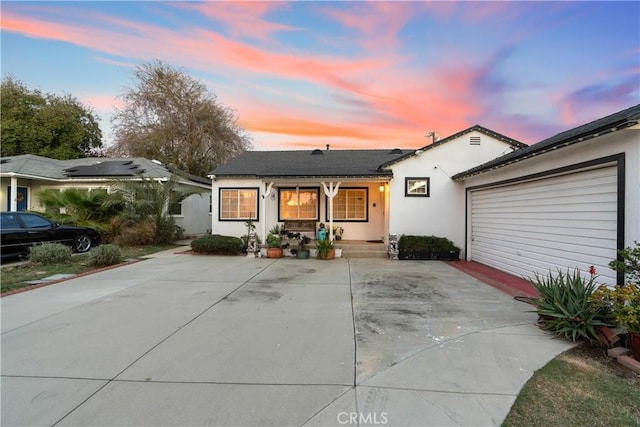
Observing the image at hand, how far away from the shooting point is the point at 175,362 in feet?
10.6

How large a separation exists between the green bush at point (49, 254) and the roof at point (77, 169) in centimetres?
683

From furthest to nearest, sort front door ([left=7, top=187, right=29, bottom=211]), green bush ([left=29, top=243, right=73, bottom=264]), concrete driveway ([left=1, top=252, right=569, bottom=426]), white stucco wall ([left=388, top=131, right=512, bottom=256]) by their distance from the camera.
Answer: front door ([left=7, top=187, right=29, bottom=211]) → white stucco wall ([left=388, top=131, right=512, bottom=256]) → green bush ([left=29, top=243, right=73, bottom=264]) → concrete driveway ([left=1, top=252, right=569, bottom=426])

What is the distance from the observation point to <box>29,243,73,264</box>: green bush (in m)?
8.27

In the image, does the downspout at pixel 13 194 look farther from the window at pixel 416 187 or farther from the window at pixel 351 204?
the window at pixel 416 187

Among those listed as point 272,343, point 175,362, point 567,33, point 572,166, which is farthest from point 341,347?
point 567,33

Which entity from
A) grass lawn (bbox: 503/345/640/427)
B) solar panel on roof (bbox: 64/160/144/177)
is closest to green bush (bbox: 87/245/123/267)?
solar panel on roof (bbox: 64/160/144/177)

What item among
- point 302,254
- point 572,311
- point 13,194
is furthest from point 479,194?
point 13,194

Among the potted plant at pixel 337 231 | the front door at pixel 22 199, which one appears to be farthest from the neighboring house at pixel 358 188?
the front door at pixel 22 199

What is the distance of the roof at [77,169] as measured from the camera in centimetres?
1485

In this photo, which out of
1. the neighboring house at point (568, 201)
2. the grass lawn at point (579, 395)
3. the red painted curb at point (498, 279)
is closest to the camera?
the grass lawn at point (579, 395)

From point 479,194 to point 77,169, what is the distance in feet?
68.4

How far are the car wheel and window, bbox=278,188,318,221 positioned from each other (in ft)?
24.3

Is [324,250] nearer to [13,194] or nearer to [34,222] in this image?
[34,222]

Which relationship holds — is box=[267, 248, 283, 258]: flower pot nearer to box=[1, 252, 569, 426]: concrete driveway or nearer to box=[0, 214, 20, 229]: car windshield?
box=[1, 252, 569, 426]: concrete driveway
